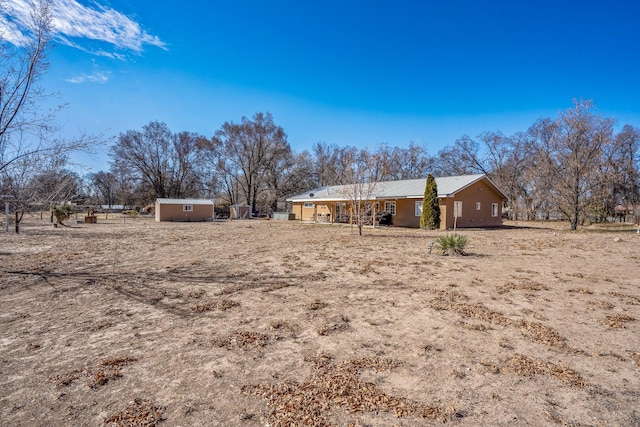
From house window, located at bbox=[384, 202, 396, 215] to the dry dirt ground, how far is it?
694 inches

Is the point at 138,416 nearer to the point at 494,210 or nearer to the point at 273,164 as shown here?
the point at 494,210

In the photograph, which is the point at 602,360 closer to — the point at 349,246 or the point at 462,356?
the point at 462,356

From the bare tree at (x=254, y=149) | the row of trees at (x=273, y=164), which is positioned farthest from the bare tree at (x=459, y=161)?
the bare tree at (x=254, y=149)

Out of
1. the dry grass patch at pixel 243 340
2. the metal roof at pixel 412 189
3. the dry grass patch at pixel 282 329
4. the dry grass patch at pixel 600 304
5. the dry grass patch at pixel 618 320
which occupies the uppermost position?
the metal roof at pixel 412 189

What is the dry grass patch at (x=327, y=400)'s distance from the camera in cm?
250

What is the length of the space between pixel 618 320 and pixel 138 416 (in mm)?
6027

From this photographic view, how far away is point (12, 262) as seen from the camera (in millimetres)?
8852

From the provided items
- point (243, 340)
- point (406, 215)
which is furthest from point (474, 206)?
point (243, 340)

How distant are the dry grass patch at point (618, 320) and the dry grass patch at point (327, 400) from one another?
3.55m

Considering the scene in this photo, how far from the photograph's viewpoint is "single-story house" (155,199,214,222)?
107 ft

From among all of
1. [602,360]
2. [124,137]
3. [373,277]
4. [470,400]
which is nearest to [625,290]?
[602,360]

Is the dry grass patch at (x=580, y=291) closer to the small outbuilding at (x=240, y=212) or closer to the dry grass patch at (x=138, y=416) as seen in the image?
the dry grass patch at (x=138, y=416)

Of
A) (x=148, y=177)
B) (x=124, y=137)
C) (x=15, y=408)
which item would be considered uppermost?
(x=124, y=137)

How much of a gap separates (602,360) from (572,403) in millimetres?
→ 1178
